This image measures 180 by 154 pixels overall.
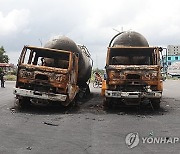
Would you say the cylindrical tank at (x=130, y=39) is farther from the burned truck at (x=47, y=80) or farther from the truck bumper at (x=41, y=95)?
the truck bumper at (x=41, y=95)

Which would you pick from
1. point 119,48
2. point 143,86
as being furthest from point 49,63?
point 143,86

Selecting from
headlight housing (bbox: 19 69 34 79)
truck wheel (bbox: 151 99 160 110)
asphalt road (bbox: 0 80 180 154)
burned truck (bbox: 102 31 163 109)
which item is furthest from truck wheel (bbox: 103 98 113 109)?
headlight housing (bbox: 19 69 34 79)

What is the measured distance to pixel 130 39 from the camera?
1222cm

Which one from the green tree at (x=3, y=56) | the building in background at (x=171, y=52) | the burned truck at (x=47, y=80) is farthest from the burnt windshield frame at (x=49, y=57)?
the green tree at (x=3, y=56)

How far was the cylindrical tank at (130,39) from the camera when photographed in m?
12.1

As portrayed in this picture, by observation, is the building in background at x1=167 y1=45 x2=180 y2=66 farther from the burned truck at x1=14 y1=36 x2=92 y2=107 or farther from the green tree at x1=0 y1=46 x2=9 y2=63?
the green tree at x1=0 y1=46 x2=9 y2=63

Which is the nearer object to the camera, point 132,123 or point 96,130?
point 96,130

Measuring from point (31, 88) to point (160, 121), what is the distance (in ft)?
13.7

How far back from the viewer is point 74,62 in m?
11.2

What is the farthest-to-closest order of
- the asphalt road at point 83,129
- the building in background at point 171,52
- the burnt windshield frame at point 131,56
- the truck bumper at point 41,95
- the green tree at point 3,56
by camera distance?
the green tree at point 3,56, the building in background at point 171,52, the burnt windshield frame at point 131,56, the truck bumper at point 41,95, the asphalt road at point 83,129

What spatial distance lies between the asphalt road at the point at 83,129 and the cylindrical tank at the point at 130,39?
2.44m

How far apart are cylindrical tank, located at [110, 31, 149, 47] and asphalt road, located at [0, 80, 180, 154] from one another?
2.44 m

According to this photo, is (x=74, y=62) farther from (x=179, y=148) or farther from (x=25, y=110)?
(x=179, y=148)

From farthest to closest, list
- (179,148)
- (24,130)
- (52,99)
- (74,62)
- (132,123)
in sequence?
1. (74,62)
2. (52,99)
3. (132,123)
4. (24,130)
5. (179,148)
